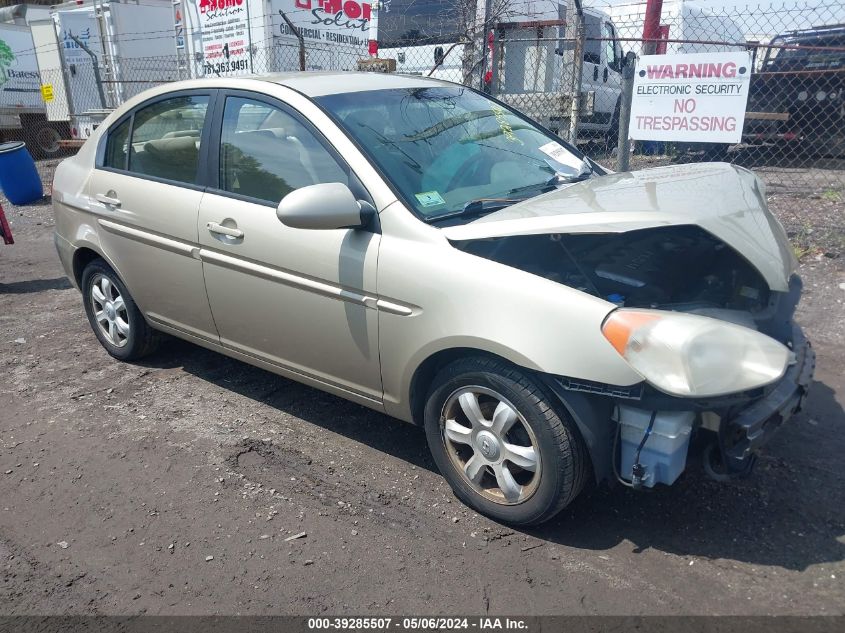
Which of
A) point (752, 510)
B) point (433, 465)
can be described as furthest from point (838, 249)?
point (433, 465)

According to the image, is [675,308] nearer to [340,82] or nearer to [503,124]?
[503,124]

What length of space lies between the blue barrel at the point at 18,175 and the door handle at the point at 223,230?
275 inches

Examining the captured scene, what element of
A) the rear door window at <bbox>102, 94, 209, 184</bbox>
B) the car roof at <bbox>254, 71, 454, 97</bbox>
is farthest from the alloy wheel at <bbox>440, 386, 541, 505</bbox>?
the rear door window at <bbox>102, 94, 209, 184</bbox>

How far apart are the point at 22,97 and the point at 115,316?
1572 centimetres

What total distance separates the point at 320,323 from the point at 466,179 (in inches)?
38.6

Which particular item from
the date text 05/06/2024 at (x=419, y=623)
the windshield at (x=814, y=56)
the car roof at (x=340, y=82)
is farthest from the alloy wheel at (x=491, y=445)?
the windshield at (x=814, y=56)

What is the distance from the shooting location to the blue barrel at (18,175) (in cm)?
929

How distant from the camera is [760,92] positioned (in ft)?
32.8

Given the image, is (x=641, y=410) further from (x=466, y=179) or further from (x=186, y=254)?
(x=186, y=254)

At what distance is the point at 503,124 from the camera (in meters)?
4.03

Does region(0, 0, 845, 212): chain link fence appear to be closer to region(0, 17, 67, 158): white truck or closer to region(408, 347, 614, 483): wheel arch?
region(408, 347, 614, 483): wheel arch

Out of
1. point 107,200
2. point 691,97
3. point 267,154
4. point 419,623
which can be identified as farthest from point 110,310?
point 691,97

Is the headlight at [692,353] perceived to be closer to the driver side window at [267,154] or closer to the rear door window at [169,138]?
the driver side window at [267,154]

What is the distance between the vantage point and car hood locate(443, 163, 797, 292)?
2.70 metres
